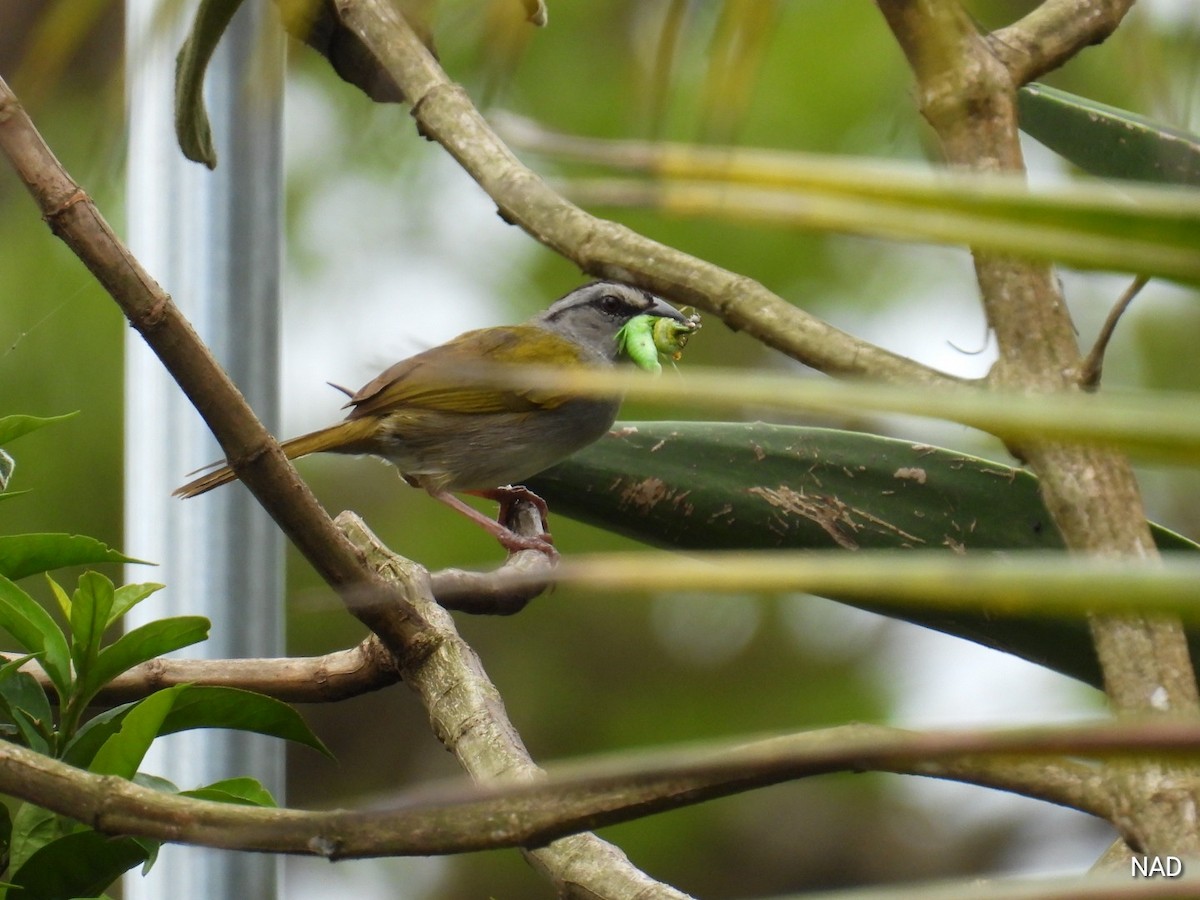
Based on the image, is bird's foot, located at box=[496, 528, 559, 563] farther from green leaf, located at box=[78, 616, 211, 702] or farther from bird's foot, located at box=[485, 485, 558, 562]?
green leaf, located at box=[78, 616, 211, 702]

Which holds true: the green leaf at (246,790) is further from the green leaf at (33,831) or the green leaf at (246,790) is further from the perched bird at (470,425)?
the perched bird at (470,425)

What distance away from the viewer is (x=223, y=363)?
1.51 m

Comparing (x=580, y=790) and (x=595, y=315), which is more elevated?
(x=595, y=315)

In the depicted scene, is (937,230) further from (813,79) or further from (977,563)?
(813,79)

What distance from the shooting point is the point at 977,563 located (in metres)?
0.29

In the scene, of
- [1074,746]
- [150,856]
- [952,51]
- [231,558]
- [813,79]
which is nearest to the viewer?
[1074,746]

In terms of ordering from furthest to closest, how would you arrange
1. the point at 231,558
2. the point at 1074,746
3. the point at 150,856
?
the point at 231,558 → the point at 150,856 → the point at 1074,746

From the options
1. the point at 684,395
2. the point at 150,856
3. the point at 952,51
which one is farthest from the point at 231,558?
the point at 684,395

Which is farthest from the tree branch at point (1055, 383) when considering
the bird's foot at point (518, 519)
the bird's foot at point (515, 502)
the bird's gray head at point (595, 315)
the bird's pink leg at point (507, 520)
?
the bird's gray head at point (595, 315)

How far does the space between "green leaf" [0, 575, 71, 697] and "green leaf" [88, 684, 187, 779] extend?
149mm

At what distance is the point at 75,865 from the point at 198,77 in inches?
Result: 30.1

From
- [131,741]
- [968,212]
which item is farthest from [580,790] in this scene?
[131,741]

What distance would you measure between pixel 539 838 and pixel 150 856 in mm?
462

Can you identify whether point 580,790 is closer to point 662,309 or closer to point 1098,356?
point 1098,356
